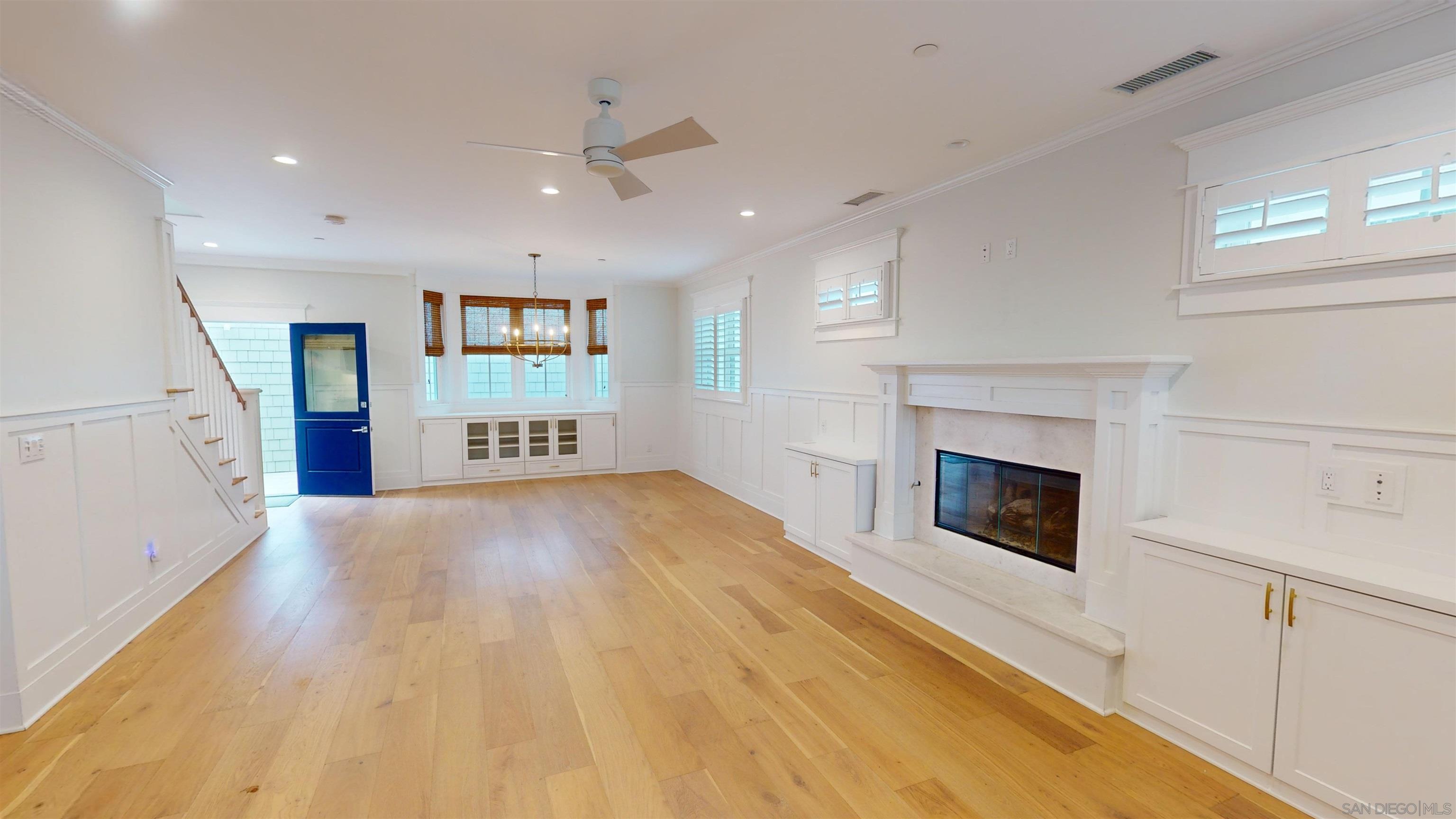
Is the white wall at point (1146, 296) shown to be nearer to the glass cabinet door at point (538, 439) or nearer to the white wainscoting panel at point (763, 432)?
the white wainscoting panel at point (763, 432)

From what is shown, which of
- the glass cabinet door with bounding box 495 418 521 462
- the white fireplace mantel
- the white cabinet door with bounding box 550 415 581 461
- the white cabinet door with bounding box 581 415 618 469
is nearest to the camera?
the white fireplace mantel

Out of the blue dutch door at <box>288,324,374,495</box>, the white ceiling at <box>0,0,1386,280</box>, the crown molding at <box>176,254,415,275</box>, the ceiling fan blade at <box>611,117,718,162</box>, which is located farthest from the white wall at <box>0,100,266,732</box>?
the crown molding at <box>176,254,415,275</box>

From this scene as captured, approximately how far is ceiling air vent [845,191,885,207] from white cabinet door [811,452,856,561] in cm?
191

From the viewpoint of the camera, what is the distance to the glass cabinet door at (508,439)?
761cm

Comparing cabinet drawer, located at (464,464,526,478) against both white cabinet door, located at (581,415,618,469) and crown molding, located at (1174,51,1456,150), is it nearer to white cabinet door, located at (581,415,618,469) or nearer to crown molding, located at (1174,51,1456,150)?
white cabinet door, located at (581,415,618,469)

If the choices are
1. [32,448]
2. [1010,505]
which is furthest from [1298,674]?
[32,448]

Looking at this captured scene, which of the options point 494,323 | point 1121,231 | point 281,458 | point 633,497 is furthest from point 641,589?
point 281,458

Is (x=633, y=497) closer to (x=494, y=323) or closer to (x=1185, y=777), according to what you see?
(x=494, y=323)

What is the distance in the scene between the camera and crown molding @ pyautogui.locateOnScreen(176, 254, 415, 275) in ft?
20.7

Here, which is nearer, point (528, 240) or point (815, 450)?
point (815, 450)

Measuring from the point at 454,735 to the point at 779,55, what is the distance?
301 centimetres

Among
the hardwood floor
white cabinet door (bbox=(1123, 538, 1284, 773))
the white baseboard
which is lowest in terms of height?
the hardwood floor

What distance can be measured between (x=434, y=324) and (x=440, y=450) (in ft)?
5.24

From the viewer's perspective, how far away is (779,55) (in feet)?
7.38
